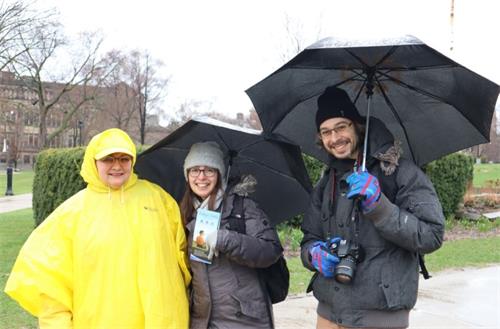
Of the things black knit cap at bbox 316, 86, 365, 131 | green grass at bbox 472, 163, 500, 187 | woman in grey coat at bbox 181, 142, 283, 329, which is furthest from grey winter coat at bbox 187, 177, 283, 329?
green grass at bbox 472, 163, 500, 187

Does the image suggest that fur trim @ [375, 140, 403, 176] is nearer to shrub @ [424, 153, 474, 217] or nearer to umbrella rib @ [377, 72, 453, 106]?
umbrella rib @ [377, 72, 453, 106]

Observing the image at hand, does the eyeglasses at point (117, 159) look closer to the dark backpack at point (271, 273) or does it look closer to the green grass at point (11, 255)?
the dark backpack at point (271, 273)

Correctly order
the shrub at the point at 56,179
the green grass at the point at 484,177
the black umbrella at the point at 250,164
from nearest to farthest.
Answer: the black umbrella at the point at 250,164 → the shrub at the point at 56,179 → the green grass at the point at 484,177

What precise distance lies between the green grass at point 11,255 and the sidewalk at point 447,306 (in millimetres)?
2660

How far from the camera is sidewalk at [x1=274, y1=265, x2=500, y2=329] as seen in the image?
5598 mm

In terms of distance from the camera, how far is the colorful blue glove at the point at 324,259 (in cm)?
275

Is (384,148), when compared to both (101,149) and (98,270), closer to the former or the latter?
(101,149)

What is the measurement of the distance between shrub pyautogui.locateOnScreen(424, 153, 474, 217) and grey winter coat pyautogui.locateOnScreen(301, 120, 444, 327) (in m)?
10.4

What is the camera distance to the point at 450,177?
13211mm

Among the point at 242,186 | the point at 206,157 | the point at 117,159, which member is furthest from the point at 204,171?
the point at 117,159

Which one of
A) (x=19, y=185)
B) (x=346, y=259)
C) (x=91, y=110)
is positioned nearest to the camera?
(x=346, y=259)

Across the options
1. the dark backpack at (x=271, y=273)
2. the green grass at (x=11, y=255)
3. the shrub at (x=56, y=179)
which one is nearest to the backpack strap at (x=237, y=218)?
the dark backpack at (x=271, y=273)

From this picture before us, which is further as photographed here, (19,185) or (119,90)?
(119,90)

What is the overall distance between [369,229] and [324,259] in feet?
0.94
